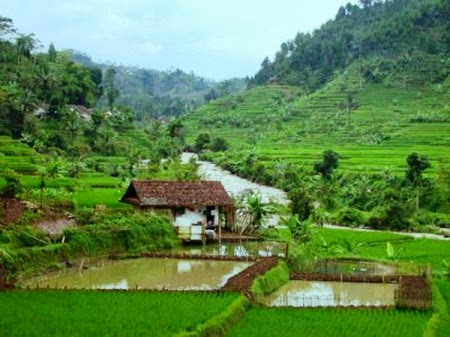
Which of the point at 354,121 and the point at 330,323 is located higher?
the point at 354,121

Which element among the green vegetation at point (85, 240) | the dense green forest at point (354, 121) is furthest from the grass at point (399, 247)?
the green vegetation at point (85, 240)

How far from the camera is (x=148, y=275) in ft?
74.1

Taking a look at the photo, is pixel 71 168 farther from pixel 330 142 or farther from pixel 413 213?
pixel 330 142

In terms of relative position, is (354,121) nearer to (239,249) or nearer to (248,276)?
(239,249)

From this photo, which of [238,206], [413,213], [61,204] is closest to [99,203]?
[61,204]

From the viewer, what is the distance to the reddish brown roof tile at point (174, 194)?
30.0m

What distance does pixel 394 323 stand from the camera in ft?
53.0

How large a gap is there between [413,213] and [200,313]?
1132 inches

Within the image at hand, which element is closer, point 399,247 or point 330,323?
point 330,323

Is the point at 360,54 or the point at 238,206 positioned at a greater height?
the point at 360,54

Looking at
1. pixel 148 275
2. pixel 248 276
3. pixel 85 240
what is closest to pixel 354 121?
pixel 85 240

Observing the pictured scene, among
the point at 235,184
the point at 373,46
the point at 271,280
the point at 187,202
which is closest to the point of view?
the point at 271,280

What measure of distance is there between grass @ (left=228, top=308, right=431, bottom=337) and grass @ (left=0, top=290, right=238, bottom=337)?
93 cm

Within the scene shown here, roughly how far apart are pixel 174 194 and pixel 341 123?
50678mm
